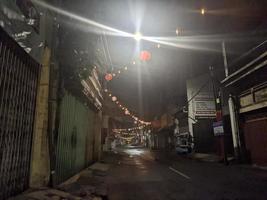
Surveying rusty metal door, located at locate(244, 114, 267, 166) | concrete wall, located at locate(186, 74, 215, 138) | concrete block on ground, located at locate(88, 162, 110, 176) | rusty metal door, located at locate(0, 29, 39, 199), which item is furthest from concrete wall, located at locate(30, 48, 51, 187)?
concrete wall, located at locate(186, 74, 215, 138)

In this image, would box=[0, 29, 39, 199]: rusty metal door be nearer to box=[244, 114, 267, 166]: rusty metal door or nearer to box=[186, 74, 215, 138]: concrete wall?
box=[244, 114, 267, 166]: rusty metal door

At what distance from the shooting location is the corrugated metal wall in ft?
28.2

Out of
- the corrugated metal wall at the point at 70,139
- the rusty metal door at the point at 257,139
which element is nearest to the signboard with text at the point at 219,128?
the rusty metal door at the point at 257,139

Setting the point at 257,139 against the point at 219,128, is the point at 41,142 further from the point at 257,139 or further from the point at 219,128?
the point at 219,128

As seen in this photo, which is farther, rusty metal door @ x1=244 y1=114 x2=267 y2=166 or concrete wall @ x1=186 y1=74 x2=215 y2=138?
concrete wall @ x1=186 y1=74 x2=215 y2=138

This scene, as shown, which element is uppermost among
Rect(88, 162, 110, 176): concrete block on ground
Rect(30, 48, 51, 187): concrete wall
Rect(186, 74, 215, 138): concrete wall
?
Rect(186, 74, 215, 138): concrete wall

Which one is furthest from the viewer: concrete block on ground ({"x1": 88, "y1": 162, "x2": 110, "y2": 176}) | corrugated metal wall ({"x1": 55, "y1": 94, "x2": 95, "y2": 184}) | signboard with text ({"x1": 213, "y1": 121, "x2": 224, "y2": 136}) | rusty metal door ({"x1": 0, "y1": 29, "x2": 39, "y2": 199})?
signboard with text ({"x1": 213, "y1": 121, "x2": 224, "y2": 136})

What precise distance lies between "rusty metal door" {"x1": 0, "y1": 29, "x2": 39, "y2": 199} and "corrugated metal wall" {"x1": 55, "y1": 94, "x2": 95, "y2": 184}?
6.33 ft

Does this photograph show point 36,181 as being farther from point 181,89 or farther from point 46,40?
point 181,89

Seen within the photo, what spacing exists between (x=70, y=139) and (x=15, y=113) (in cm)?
461

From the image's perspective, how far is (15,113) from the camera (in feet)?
18.6

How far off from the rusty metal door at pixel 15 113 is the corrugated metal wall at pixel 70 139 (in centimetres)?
193

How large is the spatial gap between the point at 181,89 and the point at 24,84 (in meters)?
34.6

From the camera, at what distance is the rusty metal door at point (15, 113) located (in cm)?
512
